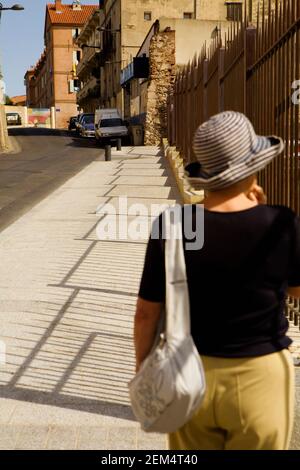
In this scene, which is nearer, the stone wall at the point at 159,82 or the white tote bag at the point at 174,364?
the white tote bag at the point at 174,364

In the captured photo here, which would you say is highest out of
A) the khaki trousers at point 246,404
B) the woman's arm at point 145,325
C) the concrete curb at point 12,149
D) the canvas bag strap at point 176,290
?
the canvas bag strap at point 176,290

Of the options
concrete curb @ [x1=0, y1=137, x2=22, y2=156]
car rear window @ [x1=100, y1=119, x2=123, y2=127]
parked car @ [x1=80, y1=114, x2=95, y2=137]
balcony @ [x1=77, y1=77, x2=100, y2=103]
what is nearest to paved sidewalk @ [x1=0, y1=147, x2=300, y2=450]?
concrete curb @ [x1=0, y1=137, x2=22, y2=156]

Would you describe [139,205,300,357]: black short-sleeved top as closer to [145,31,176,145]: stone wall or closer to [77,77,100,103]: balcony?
[145,31,176,145]: stone wall

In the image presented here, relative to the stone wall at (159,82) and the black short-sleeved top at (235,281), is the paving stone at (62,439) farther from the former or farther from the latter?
the stone wall at (159,82)

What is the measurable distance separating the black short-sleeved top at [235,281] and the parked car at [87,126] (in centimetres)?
4036

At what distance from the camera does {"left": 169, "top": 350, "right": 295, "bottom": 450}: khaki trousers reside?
7.47 ft

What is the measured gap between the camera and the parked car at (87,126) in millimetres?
42250

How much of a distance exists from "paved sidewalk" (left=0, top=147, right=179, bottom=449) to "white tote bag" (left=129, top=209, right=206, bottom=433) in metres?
1.58

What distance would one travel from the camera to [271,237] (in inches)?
88.0

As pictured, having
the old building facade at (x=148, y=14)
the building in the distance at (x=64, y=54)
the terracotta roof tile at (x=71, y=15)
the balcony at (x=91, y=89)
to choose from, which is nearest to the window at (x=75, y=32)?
the building in the distance at (x=64, y=54)

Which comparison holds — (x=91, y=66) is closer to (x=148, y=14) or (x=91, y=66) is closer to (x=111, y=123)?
(x=148, y=14)

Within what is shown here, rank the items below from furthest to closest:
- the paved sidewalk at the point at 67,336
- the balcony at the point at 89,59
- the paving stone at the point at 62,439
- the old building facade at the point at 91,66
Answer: the old building facade at the point at 91,66 < the balcony at the point at 89,59 < the paved sidewalk at the point at 67,336 < the paving stone at the point at 62,439

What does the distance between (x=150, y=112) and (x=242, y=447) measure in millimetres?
31337

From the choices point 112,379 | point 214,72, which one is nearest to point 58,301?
point 112,379
